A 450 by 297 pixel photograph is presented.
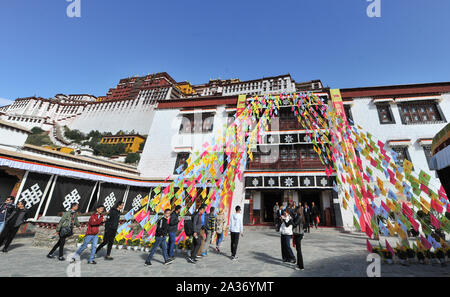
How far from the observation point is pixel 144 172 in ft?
56.2

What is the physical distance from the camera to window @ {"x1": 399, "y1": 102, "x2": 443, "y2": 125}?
47.6ft

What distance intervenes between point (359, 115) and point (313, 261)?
14.3 metres

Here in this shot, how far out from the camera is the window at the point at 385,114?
49.5 feet

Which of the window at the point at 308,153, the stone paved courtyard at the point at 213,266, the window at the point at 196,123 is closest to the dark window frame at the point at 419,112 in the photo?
the window at the point at 308,153

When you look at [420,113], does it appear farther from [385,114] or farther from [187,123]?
[187,123]

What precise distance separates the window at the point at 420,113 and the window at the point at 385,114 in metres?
0.74

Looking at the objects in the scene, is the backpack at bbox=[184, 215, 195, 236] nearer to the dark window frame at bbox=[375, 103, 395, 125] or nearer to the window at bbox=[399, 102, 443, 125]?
the dark window frame at bbox=[375, 103, 395, 125]

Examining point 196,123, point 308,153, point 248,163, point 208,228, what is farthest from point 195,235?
point 196,123

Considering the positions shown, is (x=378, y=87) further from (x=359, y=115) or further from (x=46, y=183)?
(x=46, y=183)

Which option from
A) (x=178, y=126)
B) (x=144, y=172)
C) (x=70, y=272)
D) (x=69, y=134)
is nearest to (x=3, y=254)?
(x=70, y=272)

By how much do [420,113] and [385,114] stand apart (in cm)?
232

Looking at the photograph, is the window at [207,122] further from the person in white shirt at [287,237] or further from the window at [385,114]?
the window at [385,114]

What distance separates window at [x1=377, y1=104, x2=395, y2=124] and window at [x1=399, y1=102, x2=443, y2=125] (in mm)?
745
